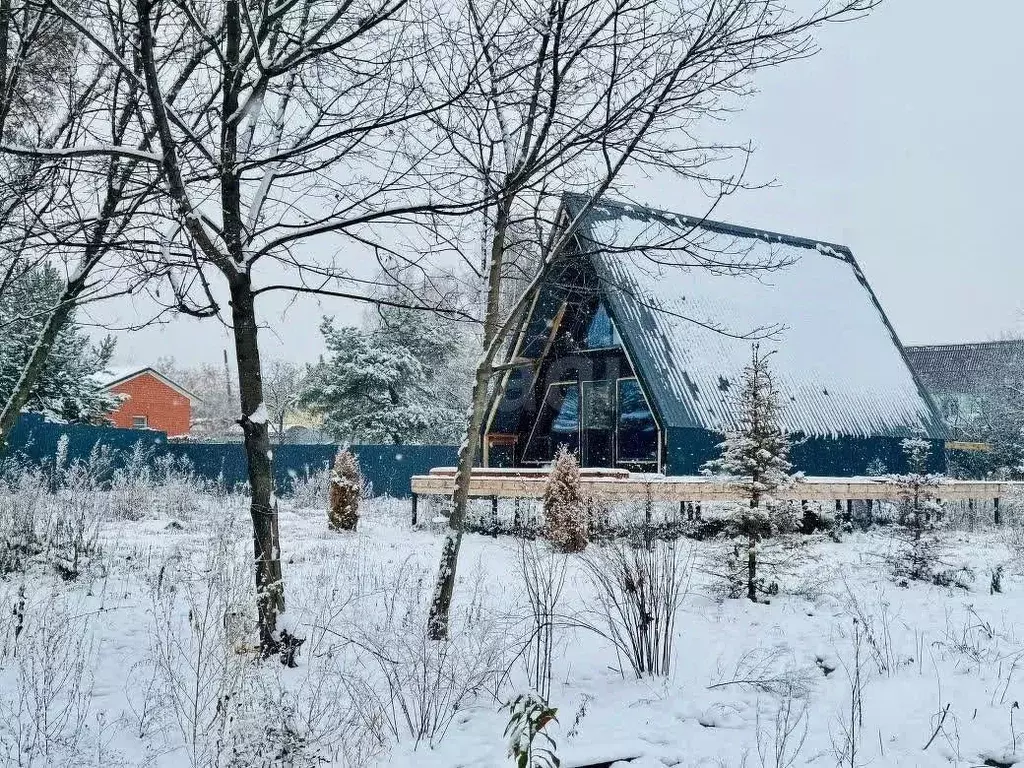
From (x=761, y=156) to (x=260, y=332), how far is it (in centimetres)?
389

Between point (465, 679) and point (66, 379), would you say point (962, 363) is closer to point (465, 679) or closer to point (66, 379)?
point (66, 379)

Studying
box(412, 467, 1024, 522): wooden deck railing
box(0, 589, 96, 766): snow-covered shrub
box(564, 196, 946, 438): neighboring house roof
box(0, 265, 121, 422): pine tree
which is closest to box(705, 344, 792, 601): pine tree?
box(412, 467, 1024, 522): wooden deck railing

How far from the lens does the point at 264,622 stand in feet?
18.3

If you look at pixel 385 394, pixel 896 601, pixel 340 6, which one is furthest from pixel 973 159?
pixel 340 6

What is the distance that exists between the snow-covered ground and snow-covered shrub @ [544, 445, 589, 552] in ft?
6.27

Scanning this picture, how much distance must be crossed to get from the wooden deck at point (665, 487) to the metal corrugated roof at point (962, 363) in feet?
79.0

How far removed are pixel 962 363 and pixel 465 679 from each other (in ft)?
137

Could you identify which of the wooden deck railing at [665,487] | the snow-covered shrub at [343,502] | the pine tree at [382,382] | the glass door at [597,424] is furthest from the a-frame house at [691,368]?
the pine tree at [382,382]

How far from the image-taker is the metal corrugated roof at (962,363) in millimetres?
37312

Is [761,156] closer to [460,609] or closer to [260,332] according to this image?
[260,332]

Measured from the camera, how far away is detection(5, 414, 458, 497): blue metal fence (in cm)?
2052

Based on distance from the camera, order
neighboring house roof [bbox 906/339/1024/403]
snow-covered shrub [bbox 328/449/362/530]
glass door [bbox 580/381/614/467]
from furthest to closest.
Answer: neighboring house roof [bbox 906/339/1024/403]
glass door [bbox 580/381/614/467]
snow-covered shrub [bbox 328/449/362/530]

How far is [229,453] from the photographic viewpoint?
24.4 meters

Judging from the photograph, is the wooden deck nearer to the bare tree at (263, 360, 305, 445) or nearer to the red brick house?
the bare tree at (263, 360, 305, 445)
